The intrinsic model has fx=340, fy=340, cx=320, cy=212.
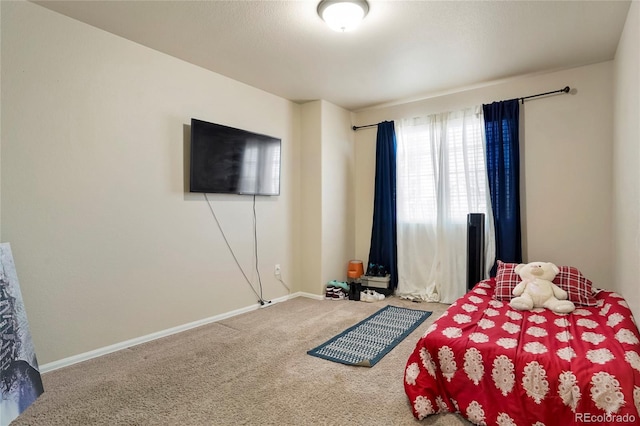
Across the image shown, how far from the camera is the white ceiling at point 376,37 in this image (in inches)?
91.1

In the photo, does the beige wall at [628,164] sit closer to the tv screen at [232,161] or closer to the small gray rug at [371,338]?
the small gray rug at [371,338]

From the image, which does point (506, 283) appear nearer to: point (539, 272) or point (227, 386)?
point (539, 272)

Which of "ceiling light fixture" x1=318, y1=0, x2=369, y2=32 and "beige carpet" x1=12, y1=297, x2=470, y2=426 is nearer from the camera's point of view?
"beige carpet" x1=12, y1=297, x2=470, y2=426

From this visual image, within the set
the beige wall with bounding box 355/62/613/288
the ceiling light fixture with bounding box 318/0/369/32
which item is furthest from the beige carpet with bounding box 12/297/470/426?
the ceiling light fixture with bounding box 318/0/369/32

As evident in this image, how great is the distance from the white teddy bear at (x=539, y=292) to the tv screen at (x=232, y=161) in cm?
258

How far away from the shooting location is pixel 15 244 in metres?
2.19

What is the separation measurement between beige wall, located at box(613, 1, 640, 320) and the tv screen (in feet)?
10.1

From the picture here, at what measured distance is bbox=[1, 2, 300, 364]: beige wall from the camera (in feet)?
7.36

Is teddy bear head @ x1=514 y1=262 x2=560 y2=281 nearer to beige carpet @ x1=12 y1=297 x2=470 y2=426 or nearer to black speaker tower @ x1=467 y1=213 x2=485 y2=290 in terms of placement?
black speaker tower @ x1=467 y1=213 x2=485 y2=290

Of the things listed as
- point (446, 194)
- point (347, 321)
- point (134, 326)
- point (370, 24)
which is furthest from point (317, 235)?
point (370, 24)

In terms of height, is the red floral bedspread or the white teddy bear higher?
the white teddy bear

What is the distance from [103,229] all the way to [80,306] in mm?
575

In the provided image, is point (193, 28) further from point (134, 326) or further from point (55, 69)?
point (134, 326)

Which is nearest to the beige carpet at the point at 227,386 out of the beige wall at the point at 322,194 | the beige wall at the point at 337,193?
the beige wall at the point at 322,194
